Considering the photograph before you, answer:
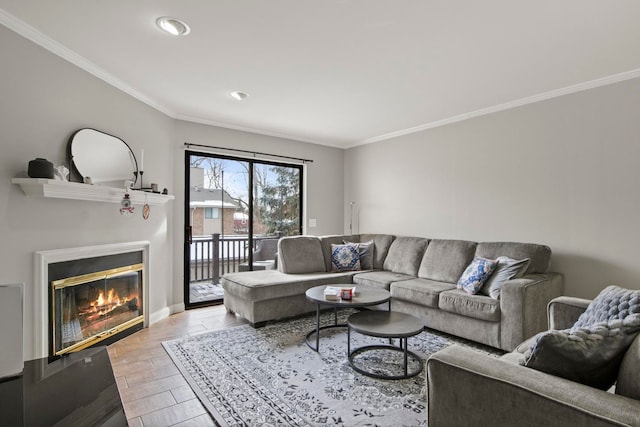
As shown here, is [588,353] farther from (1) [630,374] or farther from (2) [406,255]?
(2) [406,255]

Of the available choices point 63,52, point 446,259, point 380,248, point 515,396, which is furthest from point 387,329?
point 63,52

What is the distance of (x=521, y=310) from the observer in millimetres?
2764

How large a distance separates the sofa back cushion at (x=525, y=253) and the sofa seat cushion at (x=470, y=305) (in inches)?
24.2

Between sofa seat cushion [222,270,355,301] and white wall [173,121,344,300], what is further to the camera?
white wall [173,121,344,300]

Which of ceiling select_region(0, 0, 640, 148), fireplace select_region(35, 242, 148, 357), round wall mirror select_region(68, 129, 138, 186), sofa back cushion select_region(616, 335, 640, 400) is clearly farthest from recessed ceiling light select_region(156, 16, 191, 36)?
sofa back cushion select_region(616, 335, 640, 400)

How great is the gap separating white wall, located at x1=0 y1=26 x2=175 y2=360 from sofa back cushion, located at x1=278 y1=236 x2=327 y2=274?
169 centimetres

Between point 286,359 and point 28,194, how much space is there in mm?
2328

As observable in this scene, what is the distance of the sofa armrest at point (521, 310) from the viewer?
277cm

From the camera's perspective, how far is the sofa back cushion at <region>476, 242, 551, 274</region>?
327 cm

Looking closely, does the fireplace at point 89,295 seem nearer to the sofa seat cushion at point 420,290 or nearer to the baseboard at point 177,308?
the baseboard at point 177,308

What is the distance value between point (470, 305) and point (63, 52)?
13.4ft

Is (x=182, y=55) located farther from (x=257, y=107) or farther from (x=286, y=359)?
(x=286, y=359)

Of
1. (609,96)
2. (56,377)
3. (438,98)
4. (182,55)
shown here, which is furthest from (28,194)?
(609,96)

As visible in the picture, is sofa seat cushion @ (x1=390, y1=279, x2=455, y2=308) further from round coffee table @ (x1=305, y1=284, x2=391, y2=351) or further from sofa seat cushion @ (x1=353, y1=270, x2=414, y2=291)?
round coffee table @ (x1=305, y1=284, x2=391, y2=351)
